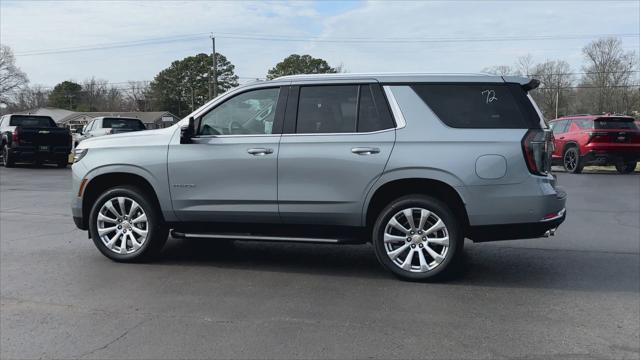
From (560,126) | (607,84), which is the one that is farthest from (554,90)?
(560,126)

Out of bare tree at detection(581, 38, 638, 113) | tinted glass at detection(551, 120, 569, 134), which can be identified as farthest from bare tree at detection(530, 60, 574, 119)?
tinted glass at detection(551, 120, 569, 134)

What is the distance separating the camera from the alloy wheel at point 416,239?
214 inches

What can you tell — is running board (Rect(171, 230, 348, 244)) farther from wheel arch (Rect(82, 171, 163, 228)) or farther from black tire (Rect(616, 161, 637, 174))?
black tire (Rect(616, 161, 637, 174))

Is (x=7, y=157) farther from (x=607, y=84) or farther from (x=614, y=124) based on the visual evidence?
(x=607, y=84)

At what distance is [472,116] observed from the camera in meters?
5.39

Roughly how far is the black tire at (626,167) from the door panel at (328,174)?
15.4m

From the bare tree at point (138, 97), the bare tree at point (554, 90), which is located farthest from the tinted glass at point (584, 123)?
the bare tree at point (138, 97)

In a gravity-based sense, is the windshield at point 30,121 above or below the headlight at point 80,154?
above

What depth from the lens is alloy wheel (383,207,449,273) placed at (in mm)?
5426

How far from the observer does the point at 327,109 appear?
5730 millimetres

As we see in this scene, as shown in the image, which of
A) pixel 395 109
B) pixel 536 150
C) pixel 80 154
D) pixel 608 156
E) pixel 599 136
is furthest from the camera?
pixel 608 156

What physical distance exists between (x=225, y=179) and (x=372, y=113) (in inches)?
64.3

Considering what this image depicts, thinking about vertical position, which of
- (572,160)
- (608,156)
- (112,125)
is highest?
(112,125)

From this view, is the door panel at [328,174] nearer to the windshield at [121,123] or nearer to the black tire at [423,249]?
the black tire at [423,249]
